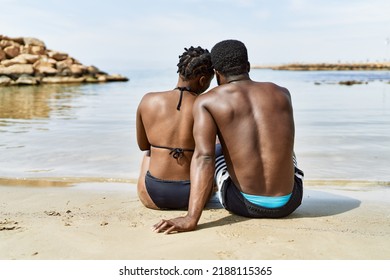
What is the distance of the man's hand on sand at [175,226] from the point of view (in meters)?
3.28

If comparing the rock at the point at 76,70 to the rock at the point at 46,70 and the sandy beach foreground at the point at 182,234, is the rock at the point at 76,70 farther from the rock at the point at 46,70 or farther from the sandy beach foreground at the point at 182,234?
the sandy beach foreground at the point at 182,234

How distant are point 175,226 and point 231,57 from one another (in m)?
1.30

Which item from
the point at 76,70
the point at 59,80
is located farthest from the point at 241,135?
the point at 76,70

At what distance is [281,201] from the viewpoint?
11.8 ft

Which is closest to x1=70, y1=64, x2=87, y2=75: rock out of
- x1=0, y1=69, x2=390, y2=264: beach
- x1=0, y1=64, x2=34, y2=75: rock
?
x1=0, y1=64, x2=34, y2=75: rock

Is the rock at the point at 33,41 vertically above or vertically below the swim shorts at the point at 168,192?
above

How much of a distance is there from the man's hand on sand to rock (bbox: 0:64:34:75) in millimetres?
35527

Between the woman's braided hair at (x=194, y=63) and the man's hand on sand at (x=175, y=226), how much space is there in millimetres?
1214

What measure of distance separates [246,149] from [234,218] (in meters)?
0.63

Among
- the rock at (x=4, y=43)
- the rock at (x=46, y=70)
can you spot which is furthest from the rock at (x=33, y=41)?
the rock at (x=46, y=70)

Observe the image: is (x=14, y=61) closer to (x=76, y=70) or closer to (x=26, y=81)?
(x=26, y=81)

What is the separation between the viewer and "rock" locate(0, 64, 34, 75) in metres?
35.6

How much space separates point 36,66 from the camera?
3850 centimetres

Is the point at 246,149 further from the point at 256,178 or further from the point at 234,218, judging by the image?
the point at 234,218
